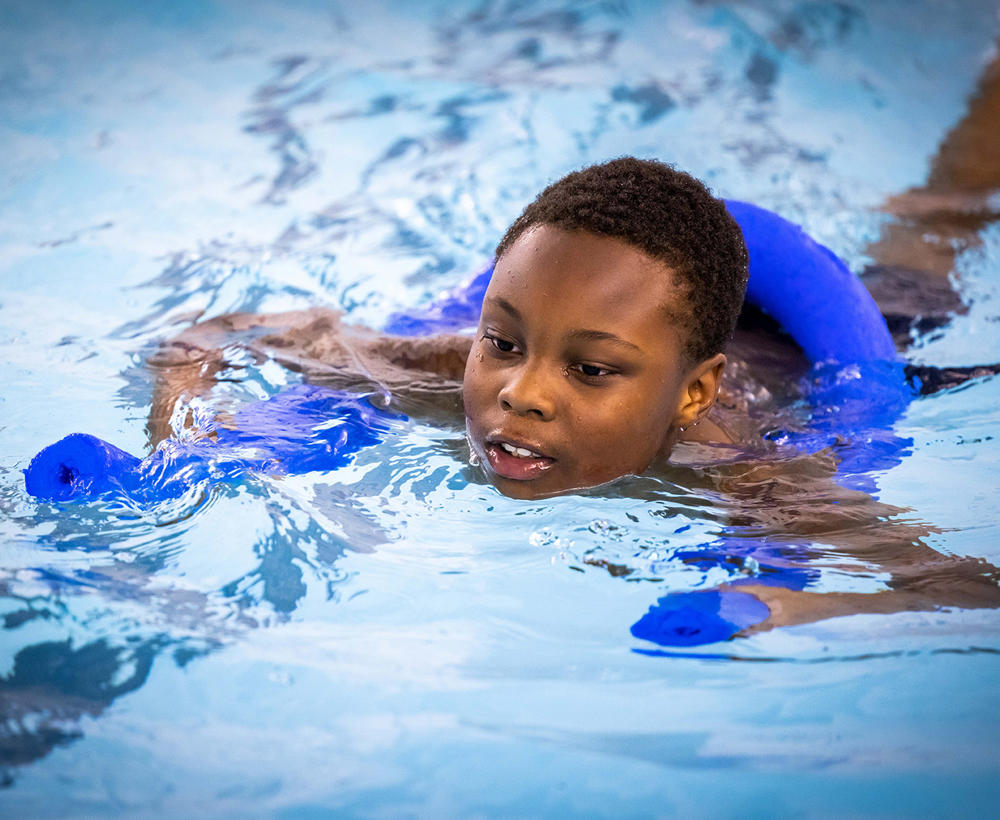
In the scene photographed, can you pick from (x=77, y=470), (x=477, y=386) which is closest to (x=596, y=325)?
(x=477, y=386)

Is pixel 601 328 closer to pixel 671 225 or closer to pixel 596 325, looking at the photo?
pixel 596 325

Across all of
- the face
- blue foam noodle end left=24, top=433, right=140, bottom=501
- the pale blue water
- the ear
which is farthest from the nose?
blue foam noodle end left=24, top=433, right=140, bottom=501

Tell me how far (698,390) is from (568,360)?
0.41 m

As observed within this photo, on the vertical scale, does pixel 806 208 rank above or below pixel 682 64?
below

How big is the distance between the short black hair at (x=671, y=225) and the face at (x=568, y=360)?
1.4 inches

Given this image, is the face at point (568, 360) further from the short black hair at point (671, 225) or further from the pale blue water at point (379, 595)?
the pale blue water at point (379, 595)

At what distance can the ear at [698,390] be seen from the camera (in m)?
2.39

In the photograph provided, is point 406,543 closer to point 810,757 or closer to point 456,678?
point 456,678

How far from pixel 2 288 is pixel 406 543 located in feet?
6.85

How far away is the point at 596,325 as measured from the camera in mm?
2133

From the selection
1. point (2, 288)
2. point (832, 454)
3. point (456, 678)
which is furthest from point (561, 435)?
point (2, 288)

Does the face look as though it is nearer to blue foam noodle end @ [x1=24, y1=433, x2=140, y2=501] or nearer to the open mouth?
the open mouth

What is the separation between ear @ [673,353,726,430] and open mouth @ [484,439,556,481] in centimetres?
36

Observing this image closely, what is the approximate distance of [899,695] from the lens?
6.14 feet
